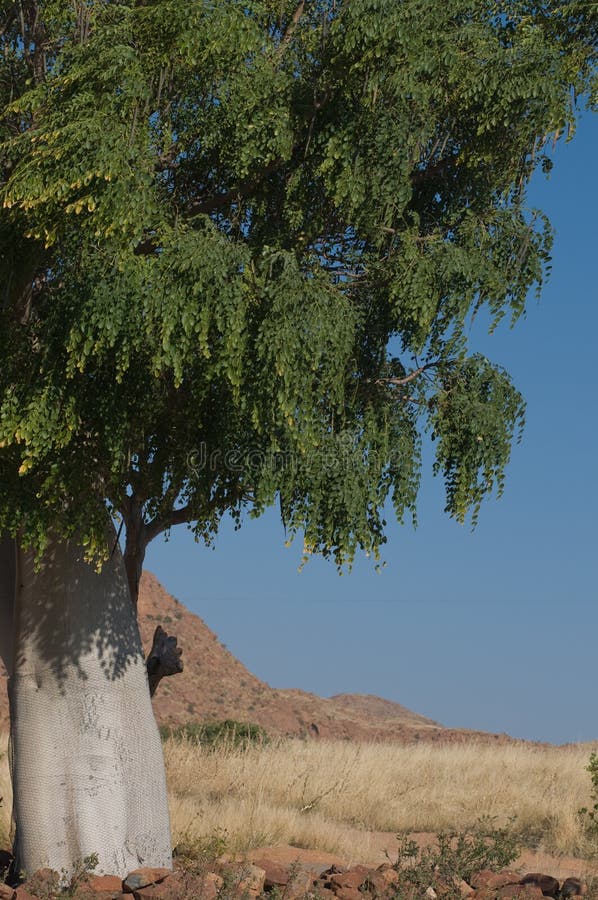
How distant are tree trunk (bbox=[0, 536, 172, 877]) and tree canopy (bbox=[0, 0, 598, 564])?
0.97 metres

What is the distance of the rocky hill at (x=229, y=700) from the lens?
40.6 meters

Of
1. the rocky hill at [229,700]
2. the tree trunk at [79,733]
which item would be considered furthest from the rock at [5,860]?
the rocky hill at [229,700]

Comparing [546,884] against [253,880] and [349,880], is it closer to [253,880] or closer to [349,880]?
[349,880]

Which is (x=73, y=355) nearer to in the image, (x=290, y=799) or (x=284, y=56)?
(x=284, y=56)

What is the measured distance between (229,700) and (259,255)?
36333mm

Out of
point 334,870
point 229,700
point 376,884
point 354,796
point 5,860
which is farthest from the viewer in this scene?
point 229,700

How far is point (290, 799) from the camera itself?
14273mm

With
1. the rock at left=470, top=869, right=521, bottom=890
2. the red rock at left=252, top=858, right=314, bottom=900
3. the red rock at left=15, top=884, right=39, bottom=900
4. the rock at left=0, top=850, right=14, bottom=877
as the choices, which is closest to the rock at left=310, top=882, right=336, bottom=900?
the red rock at left=252, top=858, right=314, bottom=900

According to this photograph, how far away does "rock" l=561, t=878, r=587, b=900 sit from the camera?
32.2 feet

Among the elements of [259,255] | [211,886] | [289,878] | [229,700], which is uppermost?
[259,255]

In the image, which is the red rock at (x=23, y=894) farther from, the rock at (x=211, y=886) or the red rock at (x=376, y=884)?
the red rock at (x=376, y=884)

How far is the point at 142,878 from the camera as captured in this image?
9719 mm

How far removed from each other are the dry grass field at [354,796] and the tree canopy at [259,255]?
3.80 m

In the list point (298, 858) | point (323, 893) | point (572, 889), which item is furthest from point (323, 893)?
point (572, 889)
